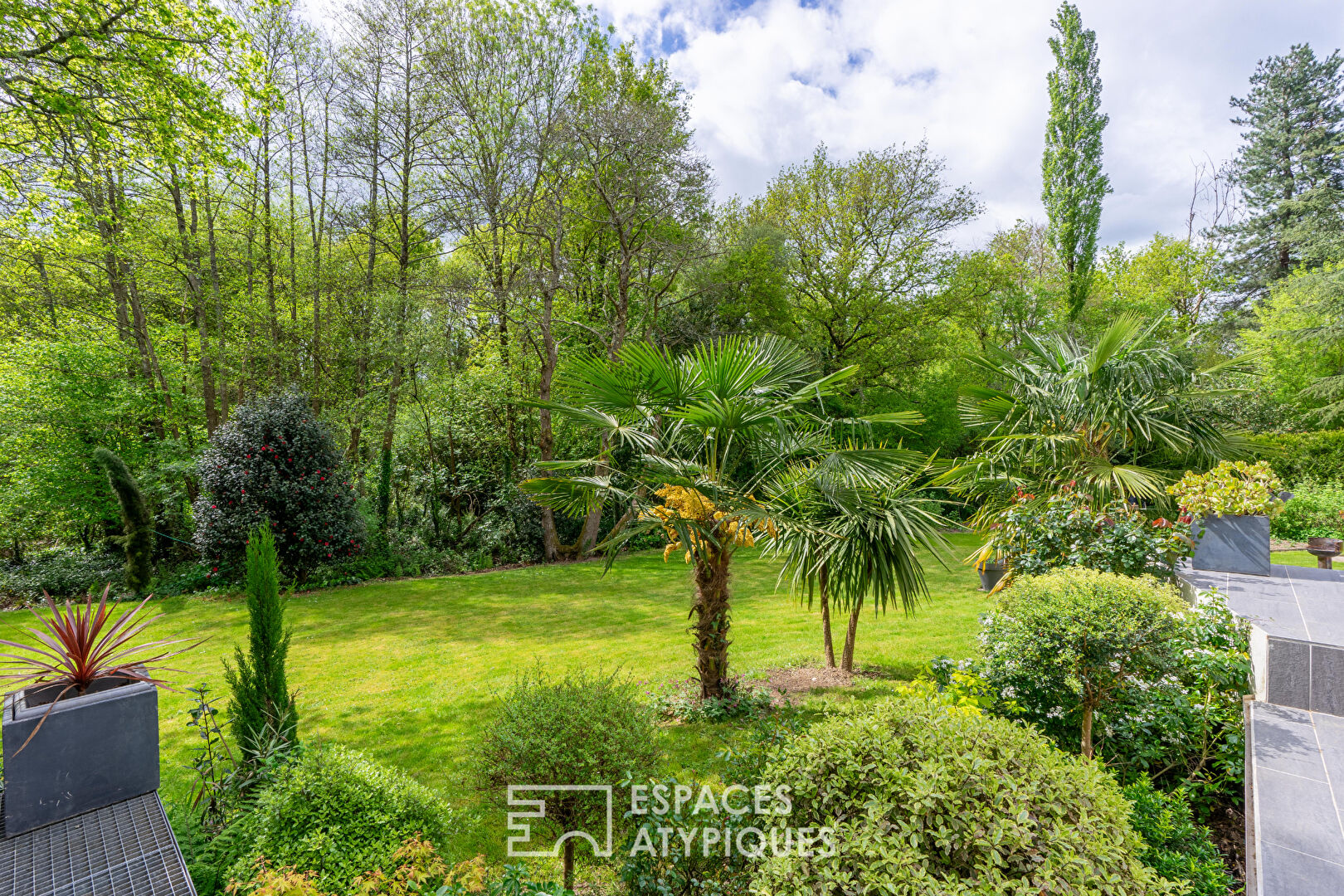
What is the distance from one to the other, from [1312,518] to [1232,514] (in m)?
8.62

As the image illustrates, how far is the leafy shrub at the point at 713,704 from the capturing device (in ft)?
13.8

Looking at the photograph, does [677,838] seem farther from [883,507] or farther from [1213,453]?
[1213,453]

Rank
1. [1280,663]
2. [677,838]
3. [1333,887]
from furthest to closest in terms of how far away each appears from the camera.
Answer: [1280,663], [677,838], [1333,887]

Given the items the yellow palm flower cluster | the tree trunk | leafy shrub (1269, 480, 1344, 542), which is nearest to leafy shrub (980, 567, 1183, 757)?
the tree trunk

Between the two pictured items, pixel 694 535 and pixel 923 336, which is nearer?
pixel 694 535

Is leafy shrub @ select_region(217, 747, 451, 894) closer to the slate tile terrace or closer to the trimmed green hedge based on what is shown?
the slate tile terrace

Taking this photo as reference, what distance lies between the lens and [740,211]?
14.8m

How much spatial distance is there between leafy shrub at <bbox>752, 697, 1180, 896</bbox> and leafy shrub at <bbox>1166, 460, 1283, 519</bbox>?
4.19 metres

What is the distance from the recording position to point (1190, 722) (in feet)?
10.2

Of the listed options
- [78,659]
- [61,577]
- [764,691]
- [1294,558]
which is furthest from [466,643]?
A: [1294,558]

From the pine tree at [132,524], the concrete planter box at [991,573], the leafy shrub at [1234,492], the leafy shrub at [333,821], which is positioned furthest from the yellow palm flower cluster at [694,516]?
the pine tree at [132,524]

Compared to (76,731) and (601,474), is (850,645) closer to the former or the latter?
(601,474)

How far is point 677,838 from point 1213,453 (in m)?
6.47

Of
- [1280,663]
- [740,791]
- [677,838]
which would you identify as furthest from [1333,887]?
[677,838]
